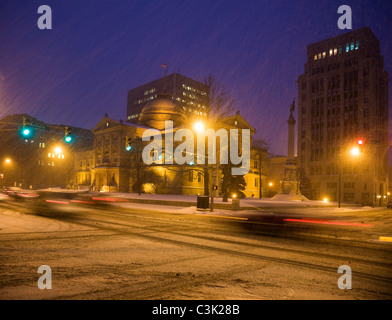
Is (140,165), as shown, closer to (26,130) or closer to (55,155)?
(26,130)

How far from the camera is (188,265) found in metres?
7.46

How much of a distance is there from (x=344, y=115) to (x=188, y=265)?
95.0m

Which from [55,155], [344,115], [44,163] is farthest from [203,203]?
[55,155]

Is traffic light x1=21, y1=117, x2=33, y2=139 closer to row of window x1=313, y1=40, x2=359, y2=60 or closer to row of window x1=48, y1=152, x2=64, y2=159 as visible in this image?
row of window x1=313, y1=40, x2=359, y2=60

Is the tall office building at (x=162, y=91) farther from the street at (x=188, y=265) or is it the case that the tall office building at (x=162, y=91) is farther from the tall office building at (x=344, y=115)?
the street at (x=188, y=265)

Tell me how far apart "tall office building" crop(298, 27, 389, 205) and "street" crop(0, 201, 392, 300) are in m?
80.1

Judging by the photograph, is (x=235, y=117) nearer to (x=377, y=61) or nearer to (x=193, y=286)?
(x=377, y=61)

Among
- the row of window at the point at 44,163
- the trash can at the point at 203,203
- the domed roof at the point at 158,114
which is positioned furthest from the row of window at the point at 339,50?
the row of window at the point at 44,163

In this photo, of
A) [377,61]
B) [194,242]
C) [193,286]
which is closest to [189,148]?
[194,242]

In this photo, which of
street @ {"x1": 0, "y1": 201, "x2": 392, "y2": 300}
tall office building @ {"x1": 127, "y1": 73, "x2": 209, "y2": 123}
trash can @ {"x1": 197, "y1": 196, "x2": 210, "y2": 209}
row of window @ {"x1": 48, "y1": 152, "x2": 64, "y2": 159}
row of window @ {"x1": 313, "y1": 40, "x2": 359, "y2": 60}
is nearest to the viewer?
street @ {"x1": 0, "y1": 201, "x2": 392, "y2": 300}

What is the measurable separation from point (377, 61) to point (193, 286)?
106096 mm

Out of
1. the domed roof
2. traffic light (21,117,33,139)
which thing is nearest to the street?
traffic light (21,117,33,139)

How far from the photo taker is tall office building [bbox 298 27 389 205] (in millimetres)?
86375
